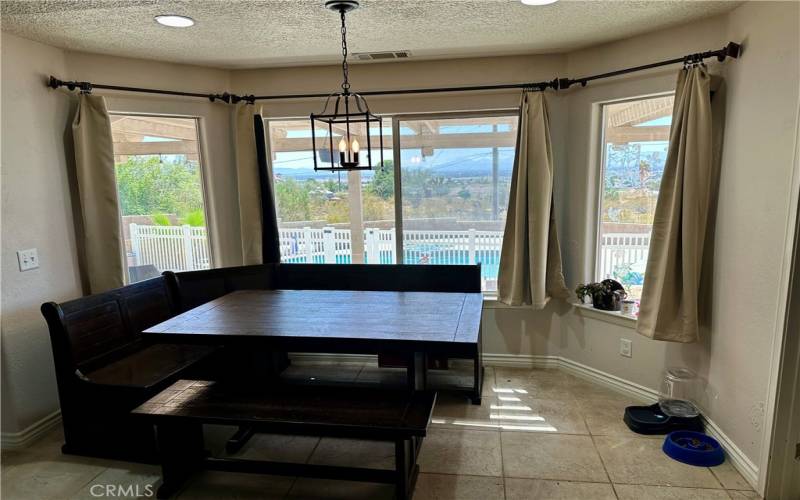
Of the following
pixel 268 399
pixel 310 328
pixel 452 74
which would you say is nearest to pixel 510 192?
pixel 452 74

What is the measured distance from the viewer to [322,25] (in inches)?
104

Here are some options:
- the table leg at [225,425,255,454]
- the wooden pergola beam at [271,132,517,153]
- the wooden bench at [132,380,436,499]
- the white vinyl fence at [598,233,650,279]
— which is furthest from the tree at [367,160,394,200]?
the table leg at [225,425,255,454]

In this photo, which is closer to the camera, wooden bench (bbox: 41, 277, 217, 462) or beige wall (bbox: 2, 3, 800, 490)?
beige wall (bbox: 2, 3, 800, 490)

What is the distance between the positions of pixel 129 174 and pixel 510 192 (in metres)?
2.86

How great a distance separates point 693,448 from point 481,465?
1.12 meters

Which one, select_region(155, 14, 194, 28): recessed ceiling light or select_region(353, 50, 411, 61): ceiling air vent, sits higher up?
select_region(353, 50, 411, 61): ceiling air vent

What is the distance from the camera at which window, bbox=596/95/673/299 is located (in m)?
3.02

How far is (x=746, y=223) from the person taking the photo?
230 centimetres

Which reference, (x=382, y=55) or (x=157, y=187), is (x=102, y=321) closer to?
A: (x=157, y=187)

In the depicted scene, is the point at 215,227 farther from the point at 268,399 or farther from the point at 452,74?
the point at 452,74

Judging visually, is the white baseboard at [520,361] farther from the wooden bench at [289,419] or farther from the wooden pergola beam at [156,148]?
the wooden pergola beam at [156,148]

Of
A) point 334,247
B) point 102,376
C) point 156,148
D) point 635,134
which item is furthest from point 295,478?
point 635,134

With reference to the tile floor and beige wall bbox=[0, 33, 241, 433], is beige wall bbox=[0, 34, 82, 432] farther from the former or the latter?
the tile floor

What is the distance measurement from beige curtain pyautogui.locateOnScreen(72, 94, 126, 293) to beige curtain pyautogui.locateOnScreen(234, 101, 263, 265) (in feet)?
2.81
